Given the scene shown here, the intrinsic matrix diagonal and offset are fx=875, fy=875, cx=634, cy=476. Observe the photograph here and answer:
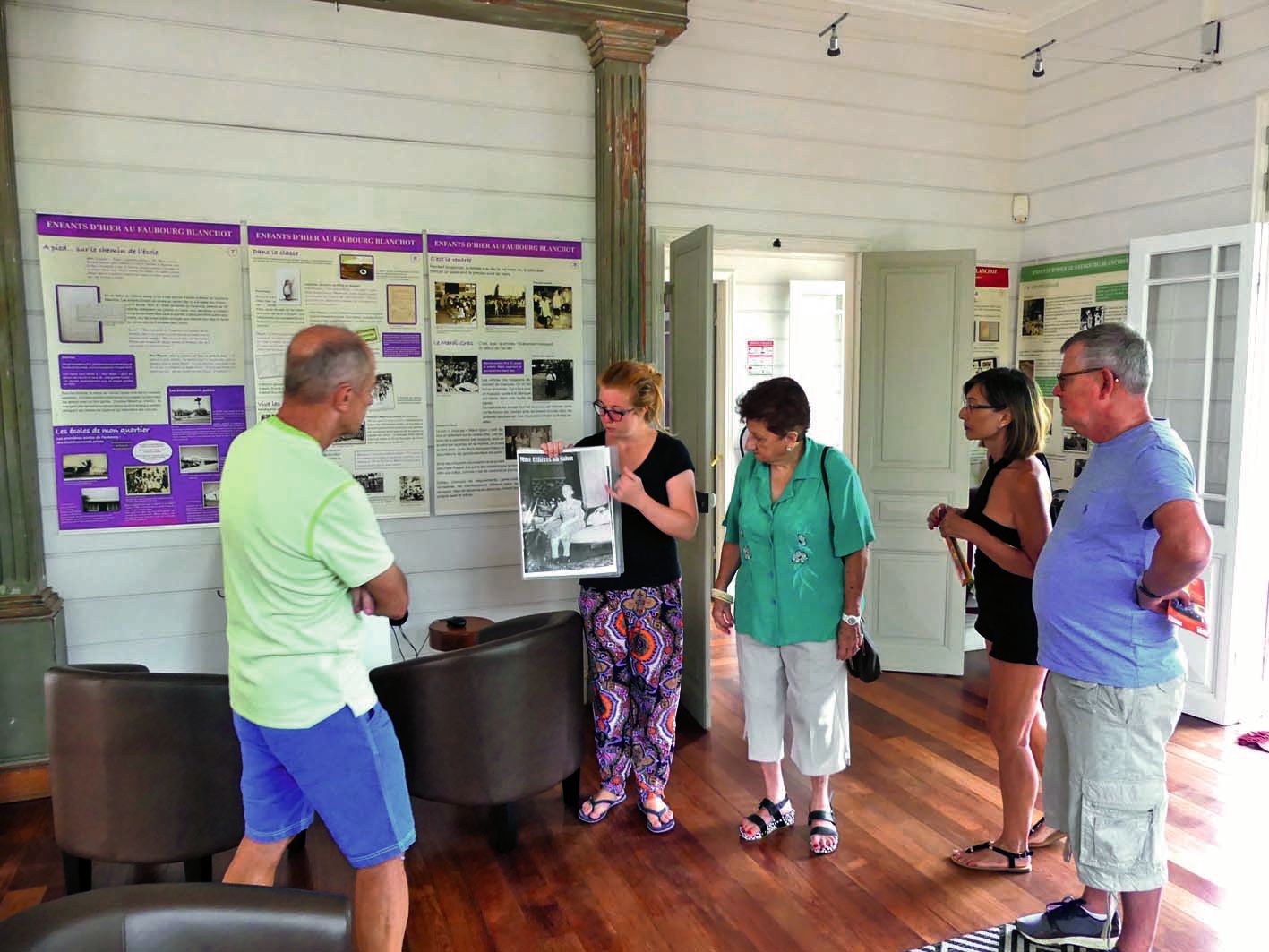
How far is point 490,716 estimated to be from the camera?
2.84m

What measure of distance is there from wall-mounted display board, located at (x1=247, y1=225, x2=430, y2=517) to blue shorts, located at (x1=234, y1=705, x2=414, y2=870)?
2.09 meters

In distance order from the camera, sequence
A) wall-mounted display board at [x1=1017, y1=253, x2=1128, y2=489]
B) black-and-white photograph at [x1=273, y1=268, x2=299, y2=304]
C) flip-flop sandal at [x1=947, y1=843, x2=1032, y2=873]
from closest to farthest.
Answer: flip-flop sandal at [x1=947, y1=843, x2=1032, y2=873] < black-and-white photograph at [x1=273, y1=268, x2=299, y2=304] < wall-mounted display board at [x1=1017, y1=253, x2=1128, y2=489]

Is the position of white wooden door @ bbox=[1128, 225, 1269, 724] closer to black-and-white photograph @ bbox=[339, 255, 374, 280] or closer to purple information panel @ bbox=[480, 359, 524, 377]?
purple information panel @ bbox=[480, 359, 524, 377]

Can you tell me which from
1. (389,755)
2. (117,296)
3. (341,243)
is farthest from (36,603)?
(389,755)

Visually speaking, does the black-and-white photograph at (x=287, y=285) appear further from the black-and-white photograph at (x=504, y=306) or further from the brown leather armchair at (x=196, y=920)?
the brown leather armchair at (x=196, y=920)

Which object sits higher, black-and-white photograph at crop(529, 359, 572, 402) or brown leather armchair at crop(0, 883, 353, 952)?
black-and-white photograph at crop(529, 359, 572, 402)

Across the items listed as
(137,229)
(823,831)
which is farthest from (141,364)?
(823,831)

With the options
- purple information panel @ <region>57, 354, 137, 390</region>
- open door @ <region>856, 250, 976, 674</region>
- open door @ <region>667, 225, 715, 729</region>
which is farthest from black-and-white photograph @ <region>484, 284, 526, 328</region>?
open door @ <region>856, 250, 976, 674</region>

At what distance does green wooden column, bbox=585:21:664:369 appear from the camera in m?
4.12

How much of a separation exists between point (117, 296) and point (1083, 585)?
12.0ft

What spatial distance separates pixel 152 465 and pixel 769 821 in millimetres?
2871

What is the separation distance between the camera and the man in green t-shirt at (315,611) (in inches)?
72.2

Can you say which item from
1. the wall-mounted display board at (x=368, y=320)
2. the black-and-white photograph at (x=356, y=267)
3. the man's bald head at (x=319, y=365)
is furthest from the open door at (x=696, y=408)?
the man's bald head at (x=319, y=365)

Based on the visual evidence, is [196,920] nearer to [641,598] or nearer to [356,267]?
[641,598]
